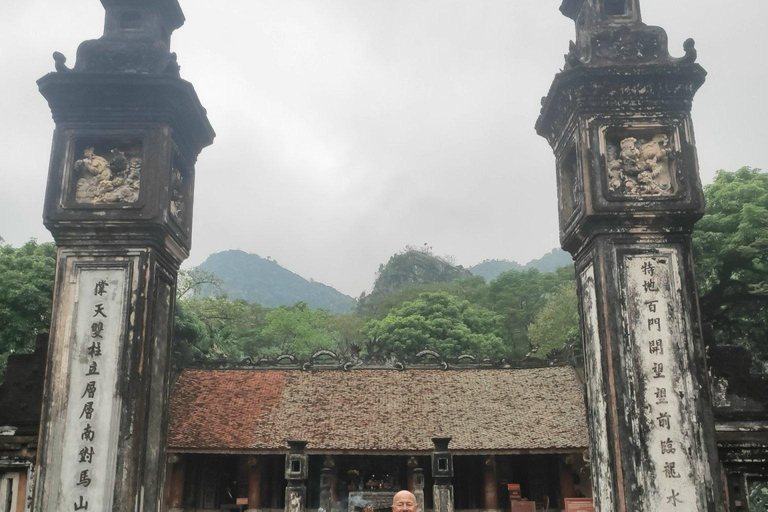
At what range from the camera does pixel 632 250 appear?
6.05 meters

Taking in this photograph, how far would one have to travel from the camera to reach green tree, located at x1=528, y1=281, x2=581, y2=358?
30.2 m

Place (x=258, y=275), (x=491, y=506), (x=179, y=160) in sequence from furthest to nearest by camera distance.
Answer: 1. (x=258, y=275)
2. (x=491, y=506)
3. (x=179, y=160)

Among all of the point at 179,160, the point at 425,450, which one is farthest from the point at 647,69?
the point at 425,450

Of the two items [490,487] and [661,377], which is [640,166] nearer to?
[661,377]

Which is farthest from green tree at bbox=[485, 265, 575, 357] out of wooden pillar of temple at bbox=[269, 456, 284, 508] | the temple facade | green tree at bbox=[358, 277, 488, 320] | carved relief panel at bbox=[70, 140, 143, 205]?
carved relief panel at bbox=[70, 140, 143, 205]

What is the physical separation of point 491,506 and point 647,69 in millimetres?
13056

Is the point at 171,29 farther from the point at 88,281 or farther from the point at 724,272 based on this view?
the point at 724,272

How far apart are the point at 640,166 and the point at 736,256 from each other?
10302 millimetres

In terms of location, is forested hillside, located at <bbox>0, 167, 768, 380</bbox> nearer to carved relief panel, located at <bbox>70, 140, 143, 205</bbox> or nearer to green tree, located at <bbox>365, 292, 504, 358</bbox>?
green tree, located at <bbox>365, 292, 504, 358</bbox>

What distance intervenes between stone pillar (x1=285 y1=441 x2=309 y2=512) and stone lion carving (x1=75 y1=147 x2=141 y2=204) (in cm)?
953

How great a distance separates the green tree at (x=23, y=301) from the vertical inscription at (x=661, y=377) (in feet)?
47.3

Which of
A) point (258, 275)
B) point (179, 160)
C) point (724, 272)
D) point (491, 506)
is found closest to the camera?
point (179, 160)

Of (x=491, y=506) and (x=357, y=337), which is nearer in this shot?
(x=491, y=506)

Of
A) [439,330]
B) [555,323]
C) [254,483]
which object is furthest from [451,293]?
[254,483]
